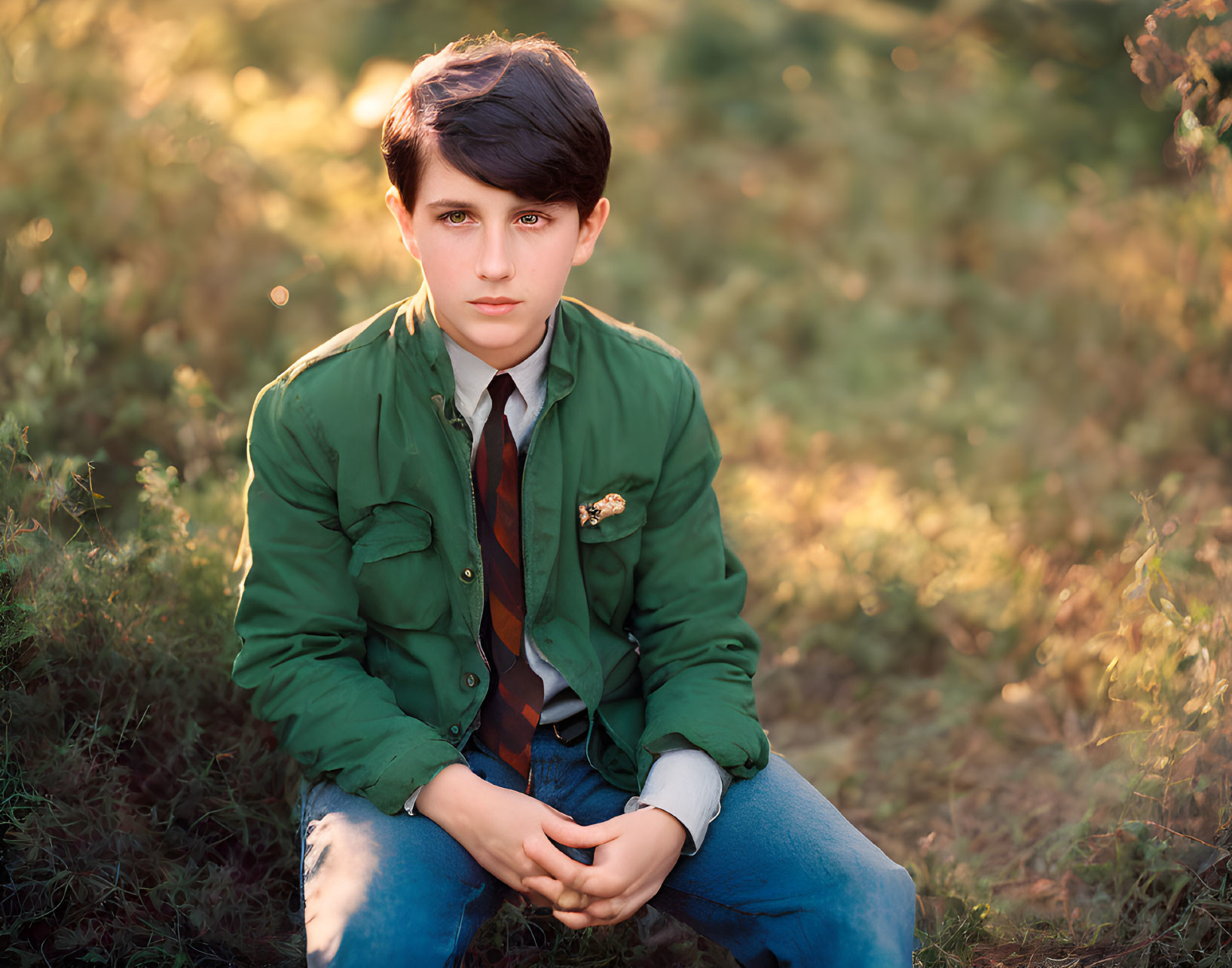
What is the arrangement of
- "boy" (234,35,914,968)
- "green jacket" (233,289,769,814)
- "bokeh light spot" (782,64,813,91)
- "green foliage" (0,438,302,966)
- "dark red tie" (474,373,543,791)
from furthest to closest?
"bokeh light spot" (782,64,813,91) < "green foliage" (0,438,302,966) < "dark red tie" (474,373,543,791) < "green jacket" (233,289,769,814) < "boy" (234,35,914,968)

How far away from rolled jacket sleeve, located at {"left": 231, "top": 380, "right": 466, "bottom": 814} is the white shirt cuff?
0.32 metres

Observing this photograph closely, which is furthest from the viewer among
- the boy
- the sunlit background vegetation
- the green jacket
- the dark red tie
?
the sunlit background vegetation

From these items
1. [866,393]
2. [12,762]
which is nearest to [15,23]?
[12,762]

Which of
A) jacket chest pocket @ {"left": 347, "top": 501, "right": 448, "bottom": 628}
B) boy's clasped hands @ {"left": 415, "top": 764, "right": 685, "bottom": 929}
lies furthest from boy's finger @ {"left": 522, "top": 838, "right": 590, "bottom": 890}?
jacket chest pocket @ {"left": 347, "top": 501, "right": 448, "bottom": 628}

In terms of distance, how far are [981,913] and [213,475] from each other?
8.18ft

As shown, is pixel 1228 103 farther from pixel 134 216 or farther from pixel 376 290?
pixel 134 216

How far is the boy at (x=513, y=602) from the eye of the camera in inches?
63.8

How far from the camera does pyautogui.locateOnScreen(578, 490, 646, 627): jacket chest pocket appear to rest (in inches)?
73.9

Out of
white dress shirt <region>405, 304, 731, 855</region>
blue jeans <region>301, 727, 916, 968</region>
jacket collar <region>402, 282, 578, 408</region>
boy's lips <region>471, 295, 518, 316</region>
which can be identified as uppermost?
boy's lips <region>471, 295, 518, 316</region>

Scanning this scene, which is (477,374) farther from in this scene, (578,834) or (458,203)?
(578,834)

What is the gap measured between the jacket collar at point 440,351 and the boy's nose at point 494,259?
0.16m

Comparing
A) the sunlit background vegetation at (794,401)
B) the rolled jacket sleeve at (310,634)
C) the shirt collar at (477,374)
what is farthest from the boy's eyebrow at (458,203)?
the sunlit background vegetation at (794,401)

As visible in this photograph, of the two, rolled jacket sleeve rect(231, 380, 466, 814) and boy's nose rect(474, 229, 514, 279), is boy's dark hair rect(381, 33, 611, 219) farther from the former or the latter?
rolled jacket sleeve rect(231, 380, 466, 814)

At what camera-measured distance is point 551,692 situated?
1884 mm
